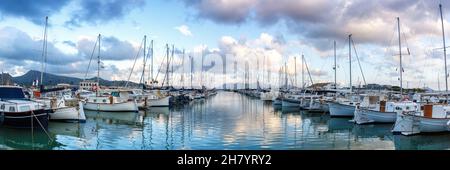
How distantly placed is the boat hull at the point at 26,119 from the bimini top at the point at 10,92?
6.31 meters

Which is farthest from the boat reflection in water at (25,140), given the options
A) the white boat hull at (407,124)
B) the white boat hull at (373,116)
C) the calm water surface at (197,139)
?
the white boat hull at (373,116)

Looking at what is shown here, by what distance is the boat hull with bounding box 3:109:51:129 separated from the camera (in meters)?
29.6

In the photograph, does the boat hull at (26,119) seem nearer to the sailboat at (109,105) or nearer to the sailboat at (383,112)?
the sailboat at (109,105)

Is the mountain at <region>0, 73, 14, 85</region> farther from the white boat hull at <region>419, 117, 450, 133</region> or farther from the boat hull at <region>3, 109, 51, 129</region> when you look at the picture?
the white boat hull at <region>419, 117, 450, 133</region>

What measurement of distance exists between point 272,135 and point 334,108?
20875mm

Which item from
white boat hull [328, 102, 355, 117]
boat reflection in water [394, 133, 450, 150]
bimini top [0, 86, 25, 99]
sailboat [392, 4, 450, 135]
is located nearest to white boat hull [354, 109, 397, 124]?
sailboat [392, 4, 450, 135]

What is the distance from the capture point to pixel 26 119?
97.3 ft

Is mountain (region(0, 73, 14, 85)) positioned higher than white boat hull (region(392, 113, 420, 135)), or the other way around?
mountain (region(0, 73, 14, 85))

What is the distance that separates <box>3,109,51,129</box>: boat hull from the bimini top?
631cm

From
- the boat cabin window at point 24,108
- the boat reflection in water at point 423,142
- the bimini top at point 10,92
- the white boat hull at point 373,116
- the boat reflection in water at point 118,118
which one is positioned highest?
the bimini top at point 10,92

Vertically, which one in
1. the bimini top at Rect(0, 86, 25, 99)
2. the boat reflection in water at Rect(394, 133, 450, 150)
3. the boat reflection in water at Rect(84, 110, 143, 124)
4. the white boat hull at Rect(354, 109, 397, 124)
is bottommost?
the boat reflection in water at Rect(394, 133, 450, 150)

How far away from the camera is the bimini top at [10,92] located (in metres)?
35.8

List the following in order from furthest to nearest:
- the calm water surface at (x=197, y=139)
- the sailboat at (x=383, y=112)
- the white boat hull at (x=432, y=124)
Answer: the sailboat at (x=383, y=112), the white boat hull at (x=432, y=124), the calm water surface at (x=197, y=139)
